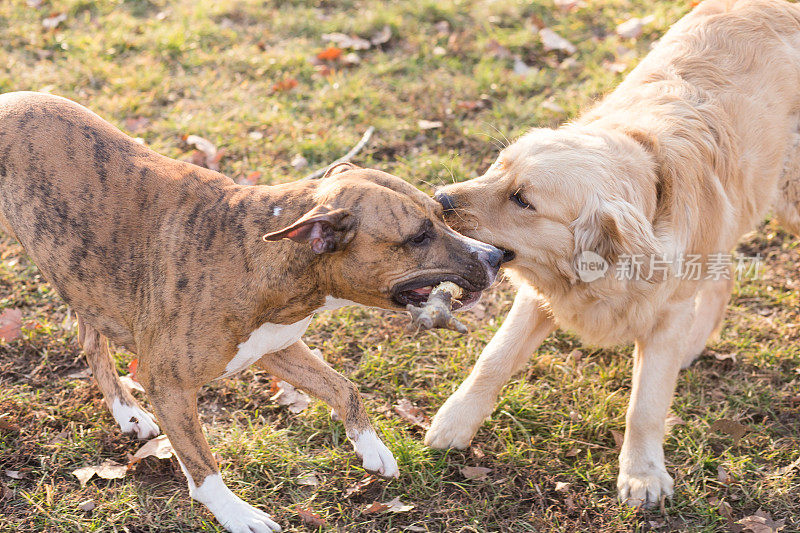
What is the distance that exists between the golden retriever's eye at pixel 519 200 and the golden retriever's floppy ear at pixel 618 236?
25cm

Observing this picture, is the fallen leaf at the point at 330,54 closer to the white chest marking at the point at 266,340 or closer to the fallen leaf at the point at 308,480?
the white chest marking at the point at 266,340

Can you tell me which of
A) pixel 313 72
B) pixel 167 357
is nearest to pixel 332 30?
pixel 313 72

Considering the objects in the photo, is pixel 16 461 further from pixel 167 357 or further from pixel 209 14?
pixel 209 14

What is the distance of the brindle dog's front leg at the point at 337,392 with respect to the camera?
12.6 ft

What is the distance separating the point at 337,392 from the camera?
3.90 m

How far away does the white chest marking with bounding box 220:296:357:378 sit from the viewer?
3549 millimetres

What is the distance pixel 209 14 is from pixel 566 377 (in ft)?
17.6

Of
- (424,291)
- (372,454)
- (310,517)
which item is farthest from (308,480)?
(424,291)

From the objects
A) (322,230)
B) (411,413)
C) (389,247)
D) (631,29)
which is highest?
(322,230)

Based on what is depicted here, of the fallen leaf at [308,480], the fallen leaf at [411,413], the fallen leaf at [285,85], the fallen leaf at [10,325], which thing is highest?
the fallen leaf at [285,85]

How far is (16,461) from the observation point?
3.98 meters

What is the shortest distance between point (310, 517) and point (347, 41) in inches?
195

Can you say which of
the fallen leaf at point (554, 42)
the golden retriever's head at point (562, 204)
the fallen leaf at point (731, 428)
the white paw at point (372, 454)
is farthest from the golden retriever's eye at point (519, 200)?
the fallen leaf at point (554, 42)

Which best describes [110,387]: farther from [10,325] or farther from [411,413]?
[411,413]
